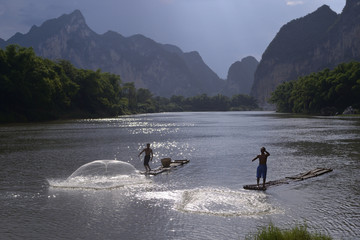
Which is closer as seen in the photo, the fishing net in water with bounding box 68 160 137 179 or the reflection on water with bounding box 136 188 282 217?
the reflection on water with bounding box 136 188 282 217

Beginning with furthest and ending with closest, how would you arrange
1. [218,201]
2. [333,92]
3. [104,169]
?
[333,92] → [104,169] → [218,201]

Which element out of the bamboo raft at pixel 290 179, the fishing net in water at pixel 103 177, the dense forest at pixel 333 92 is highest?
the dense forest at pixel 333 92

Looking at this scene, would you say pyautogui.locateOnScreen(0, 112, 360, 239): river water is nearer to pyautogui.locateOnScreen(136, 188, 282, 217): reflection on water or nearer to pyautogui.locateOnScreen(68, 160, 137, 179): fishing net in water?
pyautogui.locateOnScreen(136, 188, 282, 217): reflection on water

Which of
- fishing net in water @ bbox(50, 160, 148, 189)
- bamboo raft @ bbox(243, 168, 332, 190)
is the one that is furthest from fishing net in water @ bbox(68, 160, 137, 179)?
bamboo raft @ bbox(243, 168, 332, 190)

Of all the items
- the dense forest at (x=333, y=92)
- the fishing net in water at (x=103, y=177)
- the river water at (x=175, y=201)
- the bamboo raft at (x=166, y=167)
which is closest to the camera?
the river water at (x=175, y=201)

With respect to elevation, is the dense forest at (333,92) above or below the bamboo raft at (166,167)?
above

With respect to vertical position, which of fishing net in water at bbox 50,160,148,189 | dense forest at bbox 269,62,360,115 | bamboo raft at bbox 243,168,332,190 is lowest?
fishing net in water at bbox 50,160,148,189

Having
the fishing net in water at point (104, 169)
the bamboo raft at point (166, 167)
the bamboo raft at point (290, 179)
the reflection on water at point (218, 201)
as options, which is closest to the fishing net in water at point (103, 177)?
the fishing net in water at point (104, 169)

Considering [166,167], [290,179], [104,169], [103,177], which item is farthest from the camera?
[166,167]

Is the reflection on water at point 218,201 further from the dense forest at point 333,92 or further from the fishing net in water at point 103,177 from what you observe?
the dense forest at point 333,92

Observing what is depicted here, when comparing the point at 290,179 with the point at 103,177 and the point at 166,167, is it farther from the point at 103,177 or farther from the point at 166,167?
the point at 103,177

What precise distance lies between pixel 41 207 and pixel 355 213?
43.9ft

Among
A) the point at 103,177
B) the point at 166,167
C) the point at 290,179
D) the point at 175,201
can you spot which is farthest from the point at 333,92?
the point at 175,201

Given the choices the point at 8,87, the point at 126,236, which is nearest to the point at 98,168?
the point at 126,236
